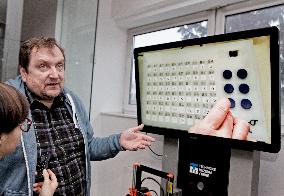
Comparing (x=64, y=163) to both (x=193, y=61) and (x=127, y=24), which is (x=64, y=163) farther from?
(x=127, y=24)

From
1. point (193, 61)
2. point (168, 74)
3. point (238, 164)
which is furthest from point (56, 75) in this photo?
point (238, 164)

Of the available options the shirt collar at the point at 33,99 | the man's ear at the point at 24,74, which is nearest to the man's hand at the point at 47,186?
the shirt collar at the point at 33,99

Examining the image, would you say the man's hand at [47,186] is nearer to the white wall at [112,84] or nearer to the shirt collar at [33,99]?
the shirt collar at [33,99]

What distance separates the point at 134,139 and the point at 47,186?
455 millimetres

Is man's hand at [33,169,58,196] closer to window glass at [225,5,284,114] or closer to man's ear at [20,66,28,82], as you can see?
man's ear at [20,66,28,82]

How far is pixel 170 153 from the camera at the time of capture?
1.30 metres

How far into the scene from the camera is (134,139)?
1.37 metres

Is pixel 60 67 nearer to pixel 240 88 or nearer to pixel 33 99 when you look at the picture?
pixel 33 99

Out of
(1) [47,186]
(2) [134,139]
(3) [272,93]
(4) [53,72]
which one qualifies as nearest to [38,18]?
(4) [53,72]

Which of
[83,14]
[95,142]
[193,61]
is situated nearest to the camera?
[193,61]

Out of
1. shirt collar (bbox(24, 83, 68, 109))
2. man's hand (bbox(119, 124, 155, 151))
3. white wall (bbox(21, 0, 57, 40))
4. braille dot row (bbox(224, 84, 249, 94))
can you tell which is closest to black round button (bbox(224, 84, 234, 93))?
braille dot row (bbox(224, 84, 249, 94))

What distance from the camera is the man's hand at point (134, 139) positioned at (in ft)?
4.39

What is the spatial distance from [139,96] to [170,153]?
309 millimetres

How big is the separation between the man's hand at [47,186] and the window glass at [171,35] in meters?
1.21
